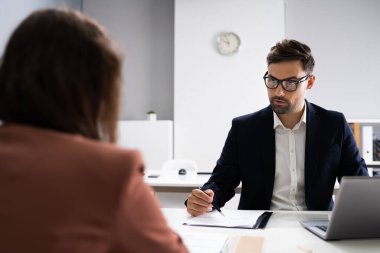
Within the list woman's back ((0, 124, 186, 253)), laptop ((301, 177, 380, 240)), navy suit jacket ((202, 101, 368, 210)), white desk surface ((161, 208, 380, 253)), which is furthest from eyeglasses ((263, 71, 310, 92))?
woman's back ((0, 124, 186, 253))

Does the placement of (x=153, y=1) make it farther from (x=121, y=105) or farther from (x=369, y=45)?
(x=121, y=105)

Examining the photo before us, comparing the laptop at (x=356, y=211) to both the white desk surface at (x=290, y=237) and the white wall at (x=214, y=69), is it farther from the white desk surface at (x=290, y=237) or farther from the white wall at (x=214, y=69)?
the white wall at (x=214, y=69)

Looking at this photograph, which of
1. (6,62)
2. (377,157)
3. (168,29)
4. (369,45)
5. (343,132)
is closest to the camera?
(6,62)

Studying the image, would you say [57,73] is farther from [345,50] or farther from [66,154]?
[345,50]

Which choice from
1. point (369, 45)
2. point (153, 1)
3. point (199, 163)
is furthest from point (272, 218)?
point (153, 1)

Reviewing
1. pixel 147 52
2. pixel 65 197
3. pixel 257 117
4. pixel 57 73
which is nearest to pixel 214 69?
pixel 147 52

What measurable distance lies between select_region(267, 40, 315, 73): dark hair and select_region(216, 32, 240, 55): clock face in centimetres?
241

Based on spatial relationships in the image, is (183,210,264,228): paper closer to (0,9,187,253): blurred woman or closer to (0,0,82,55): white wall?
(0,9,187,253): blurred woman

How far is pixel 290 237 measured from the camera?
1160mm

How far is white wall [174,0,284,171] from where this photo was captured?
165 inches

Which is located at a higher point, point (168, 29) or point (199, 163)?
point (168, 29)

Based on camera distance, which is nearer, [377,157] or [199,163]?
[377,157]

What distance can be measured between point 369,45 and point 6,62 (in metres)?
4.39

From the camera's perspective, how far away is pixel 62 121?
1.89 ft
